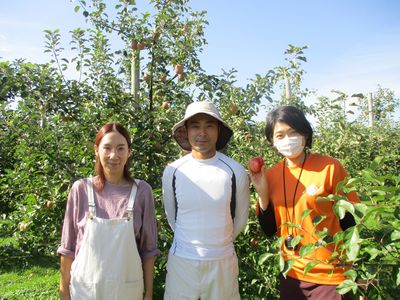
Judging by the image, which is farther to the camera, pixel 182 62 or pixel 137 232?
pixel 182 62

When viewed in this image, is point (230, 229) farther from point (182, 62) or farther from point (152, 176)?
point (182, 62)

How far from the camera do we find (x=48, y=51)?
2742mm

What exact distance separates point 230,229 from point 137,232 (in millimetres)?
430

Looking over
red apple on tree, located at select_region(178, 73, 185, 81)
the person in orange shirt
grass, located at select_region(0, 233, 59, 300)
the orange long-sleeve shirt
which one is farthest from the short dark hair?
grass, located at select_region(0, 233, 59, 300)

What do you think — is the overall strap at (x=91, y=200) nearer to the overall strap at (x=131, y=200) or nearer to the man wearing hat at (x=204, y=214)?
the overall strap at (x=131, y=200)

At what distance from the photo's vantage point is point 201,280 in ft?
5.41

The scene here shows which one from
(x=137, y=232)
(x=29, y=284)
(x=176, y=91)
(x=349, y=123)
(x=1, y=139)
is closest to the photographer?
(x=137, y=232)

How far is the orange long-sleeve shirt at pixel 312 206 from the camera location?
1.53 meters

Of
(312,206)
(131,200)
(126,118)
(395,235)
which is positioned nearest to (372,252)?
(395,235)

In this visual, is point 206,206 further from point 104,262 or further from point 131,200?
point 104,262

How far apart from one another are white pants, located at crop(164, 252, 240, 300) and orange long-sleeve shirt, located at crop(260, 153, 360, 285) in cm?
29

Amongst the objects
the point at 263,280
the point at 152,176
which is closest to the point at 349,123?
the point at 263,280

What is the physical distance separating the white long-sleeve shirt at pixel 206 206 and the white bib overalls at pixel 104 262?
25cm

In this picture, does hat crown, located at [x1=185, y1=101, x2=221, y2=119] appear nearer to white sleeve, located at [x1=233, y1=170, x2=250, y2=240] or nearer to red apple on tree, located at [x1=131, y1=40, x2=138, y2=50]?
white sleeve, located at [x1=233, y1=170, x2=250, y2=240]
